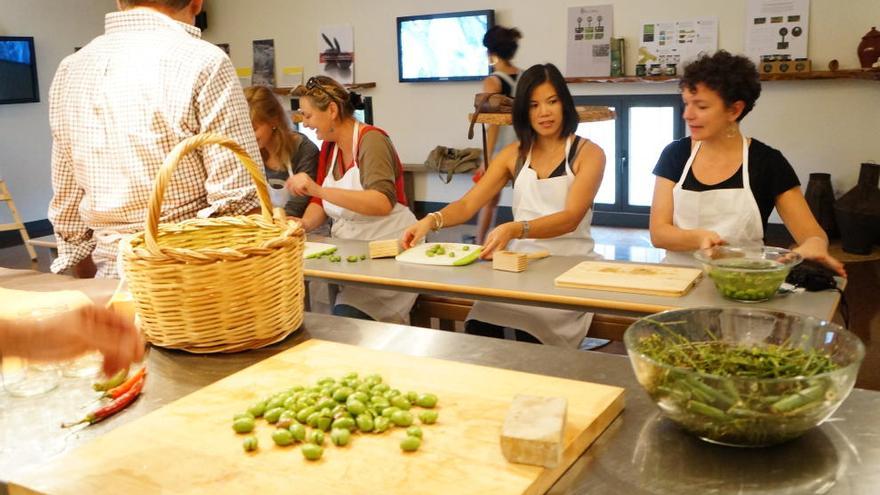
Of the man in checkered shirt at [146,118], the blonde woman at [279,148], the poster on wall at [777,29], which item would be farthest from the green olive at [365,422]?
the poster on wall at [777,29]

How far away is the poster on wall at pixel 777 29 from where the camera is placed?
6.07m

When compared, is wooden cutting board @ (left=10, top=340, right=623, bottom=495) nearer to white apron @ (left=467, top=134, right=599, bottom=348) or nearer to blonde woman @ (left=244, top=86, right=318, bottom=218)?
white apron @ (left=467, top=134, right=599, bottom=348)

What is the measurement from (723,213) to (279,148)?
1972mm

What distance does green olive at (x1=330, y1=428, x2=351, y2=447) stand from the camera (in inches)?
45.2

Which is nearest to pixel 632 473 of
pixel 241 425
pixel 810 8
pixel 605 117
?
pixel 241 425

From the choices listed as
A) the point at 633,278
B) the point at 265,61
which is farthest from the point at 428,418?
the point at 265,61

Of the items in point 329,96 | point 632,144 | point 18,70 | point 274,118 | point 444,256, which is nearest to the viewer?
point 444,256

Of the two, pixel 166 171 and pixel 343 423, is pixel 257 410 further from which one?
pixel 166 171

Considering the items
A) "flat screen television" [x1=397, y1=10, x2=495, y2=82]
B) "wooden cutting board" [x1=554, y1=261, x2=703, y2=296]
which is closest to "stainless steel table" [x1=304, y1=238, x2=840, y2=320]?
"wooden cutting board" [x1=554, y1=261, x2=703, y2=296]

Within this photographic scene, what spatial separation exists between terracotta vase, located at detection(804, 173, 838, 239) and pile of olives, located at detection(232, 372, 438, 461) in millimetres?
5432

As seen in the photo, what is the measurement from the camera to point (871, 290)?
15.9 feet

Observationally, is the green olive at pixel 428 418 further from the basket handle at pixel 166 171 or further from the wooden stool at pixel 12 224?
the wooden stool at pixel 12 224

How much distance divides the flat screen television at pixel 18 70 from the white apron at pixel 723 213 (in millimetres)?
6296

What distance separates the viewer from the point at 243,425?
47.3 inches
